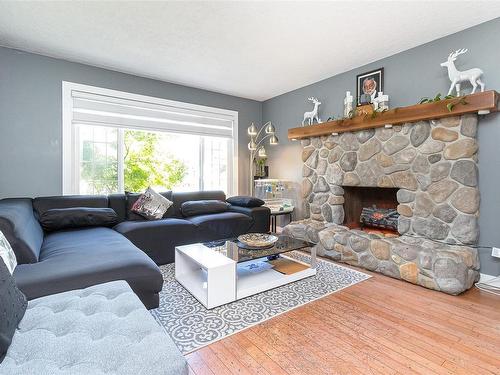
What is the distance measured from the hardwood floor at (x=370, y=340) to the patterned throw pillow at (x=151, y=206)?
2.14m

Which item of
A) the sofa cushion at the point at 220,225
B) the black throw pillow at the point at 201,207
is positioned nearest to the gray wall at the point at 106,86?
the black throw pillow at the point at 201,207

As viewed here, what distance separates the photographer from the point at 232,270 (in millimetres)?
2178

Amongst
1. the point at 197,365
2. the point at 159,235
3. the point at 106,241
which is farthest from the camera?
the point at 159,235

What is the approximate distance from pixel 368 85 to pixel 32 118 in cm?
421

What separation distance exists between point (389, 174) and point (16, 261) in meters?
3.50

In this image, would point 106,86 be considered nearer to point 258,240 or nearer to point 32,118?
point 32,118

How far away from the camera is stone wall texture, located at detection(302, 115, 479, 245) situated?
101 inches

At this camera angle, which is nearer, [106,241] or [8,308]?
[8,308]

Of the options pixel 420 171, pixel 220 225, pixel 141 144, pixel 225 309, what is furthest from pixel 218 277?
pixel 141 144

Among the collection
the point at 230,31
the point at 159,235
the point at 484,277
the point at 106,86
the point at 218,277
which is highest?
the point at 230,31

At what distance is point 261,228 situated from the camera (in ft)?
13.1

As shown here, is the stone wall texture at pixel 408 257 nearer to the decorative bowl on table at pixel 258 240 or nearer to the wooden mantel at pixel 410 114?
the decorative bowl on table at pixel 258 240

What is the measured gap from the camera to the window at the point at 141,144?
3533 mm

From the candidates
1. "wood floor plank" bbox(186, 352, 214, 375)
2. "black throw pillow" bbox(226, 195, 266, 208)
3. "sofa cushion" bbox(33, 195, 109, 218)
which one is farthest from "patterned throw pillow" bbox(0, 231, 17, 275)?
"black throw pillow" bbox(226, 195, 266, 208)
